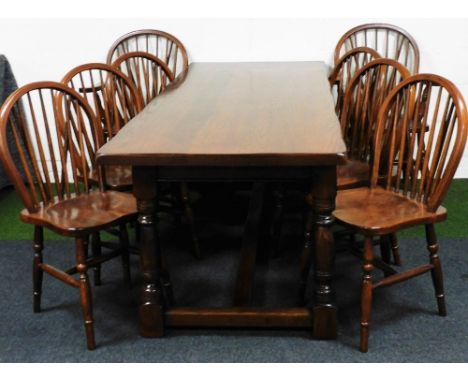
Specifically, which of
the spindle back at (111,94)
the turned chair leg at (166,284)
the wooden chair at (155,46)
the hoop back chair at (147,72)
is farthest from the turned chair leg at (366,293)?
the wooden chair at (155,46)

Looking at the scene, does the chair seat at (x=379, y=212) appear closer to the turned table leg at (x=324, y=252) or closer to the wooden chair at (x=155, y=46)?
the turned table leg at (x=324, y=252)

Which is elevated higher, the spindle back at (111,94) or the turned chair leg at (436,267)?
the spindle back at (111,94)

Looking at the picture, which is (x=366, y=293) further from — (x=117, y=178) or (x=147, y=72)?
(x=147, y=72)

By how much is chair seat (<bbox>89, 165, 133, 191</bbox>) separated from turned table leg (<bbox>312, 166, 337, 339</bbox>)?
0.90 m

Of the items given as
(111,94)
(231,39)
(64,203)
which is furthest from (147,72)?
(64,203)

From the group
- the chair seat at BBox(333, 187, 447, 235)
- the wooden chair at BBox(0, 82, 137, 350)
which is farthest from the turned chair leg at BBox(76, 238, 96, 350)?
the chair seat at BBox(333, 187, 447, 235)

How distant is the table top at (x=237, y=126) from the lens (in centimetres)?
197

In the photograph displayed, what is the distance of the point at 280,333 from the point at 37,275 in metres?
0.96

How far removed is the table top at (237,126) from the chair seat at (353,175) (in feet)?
1.00

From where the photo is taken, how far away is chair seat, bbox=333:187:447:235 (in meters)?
2.15

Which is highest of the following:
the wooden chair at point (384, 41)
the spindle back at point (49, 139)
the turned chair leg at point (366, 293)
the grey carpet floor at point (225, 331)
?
the wooden chair at point (384, 41)

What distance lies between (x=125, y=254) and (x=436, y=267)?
1236 millimetres

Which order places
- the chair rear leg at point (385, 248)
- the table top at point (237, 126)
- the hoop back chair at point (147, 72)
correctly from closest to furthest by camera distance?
the table top at point (237, 126), the chair rear leg at point (385, 248), the hoop back chair at point (147, 72)

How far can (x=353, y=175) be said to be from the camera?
8.80ft
